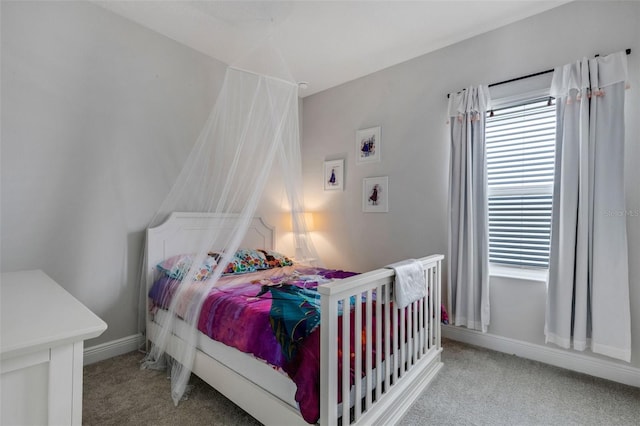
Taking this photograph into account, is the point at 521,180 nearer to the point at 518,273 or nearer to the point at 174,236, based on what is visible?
the point at 518,273

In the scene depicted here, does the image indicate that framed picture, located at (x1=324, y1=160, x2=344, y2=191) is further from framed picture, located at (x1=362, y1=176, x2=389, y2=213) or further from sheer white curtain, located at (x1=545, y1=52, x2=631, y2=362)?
sheer white curtain, located at (x1=545, y1=52, x2=631, y2=362)

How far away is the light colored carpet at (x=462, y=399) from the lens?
177cm

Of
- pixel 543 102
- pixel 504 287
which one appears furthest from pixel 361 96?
pixel 504 287

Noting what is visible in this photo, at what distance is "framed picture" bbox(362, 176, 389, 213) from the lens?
3.34m

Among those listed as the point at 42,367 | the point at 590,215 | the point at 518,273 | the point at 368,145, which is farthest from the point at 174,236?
the point at 590,215

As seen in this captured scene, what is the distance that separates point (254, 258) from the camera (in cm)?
289

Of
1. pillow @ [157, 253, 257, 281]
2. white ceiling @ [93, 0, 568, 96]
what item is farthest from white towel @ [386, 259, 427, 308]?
white ceiling @ [93, 0, 568, 96]

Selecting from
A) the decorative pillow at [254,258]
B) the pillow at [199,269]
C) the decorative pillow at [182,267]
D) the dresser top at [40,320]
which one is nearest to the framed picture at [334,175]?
the decorative pillow at [254,258]

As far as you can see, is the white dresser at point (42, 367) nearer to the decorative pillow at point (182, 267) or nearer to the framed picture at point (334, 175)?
the decorative pillow at point (182, 267)

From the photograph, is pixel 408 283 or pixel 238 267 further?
pixel 238 267

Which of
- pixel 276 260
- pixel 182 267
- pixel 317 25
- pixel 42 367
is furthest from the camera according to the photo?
pixel 276 260

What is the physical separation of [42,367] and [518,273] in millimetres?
3011

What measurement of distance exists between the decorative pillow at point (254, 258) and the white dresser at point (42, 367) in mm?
1865

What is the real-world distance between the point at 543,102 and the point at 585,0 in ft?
2.41
